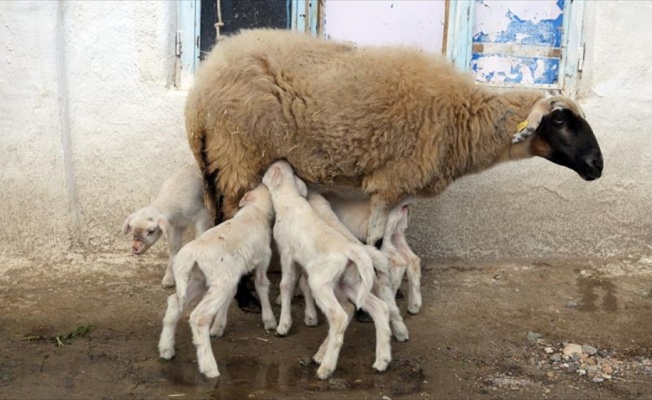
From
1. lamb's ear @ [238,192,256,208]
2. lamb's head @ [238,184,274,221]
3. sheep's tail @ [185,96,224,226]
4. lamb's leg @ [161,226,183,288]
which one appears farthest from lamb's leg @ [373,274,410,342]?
lamb's leg @ [161,226,183,288]

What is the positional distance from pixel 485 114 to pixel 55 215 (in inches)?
125

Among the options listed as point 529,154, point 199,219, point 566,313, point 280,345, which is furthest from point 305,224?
point 566,313

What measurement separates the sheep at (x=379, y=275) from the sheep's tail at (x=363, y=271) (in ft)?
1.03

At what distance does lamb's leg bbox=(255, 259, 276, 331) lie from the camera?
546 cm

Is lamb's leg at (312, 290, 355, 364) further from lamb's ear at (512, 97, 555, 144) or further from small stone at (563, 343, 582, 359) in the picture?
lamb's ear at (512, 97, 555, 144)

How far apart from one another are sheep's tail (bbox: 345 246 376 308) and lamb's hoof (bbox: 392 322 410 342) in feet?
1.95

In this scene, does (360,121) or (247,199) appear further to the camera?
(247,199)

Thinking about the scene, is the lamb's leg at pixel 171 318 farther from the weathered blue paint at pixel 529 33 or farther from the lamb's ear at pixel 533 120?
the weathered blue paint at pixel 529 33

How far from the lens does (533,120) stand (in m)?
5.45

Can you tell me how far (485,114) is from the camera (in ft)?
18.4

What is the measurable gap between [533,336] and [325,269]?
1.51 m

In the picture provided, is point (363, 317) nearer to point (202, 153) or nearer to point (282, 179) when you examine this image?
point (282, 179)

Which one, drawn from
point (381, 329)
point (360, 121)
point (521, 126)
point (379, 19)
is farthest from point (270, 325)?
point (379, 19)

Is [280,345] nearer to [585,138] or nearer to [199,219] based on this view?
[199,219]
